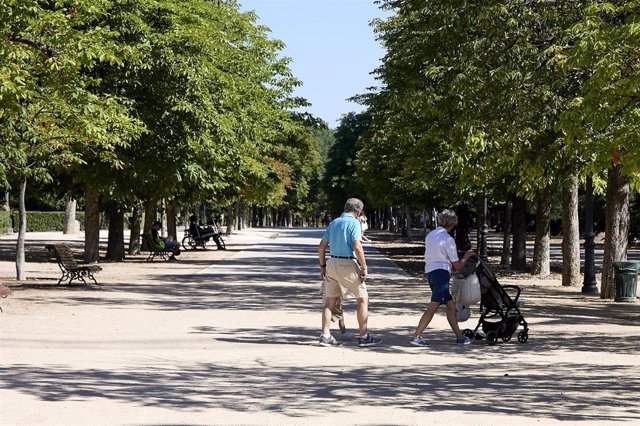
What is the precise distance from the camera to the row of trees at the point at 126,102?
1905 cm

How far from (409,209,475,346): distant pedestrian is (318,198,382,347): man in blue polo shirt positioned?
0.69 m

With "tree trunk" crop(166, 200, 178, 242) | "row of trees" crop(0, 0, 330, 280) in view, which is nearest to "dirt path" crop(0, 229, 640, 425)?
"row of trees" crop(0, 0, 330, 280)

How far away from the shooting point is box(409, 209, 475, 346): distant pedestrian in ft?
45.0

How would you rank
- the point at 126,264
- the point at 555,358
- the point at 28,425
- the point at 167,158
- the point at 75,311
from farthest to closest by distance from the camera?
the point at 126,264 → the point at 167,158 → the point at 75,311 → the point at 555,358 → the point at 28,425

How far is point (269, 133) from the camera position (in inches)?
1791

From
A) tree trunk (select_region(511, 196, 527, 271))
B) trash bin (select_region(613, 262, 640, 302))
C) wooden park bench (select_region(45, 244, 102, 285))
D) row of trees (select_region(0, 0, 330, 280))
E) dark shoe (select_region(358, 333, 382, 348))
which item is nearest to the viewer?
dark shoe (select_region(358, 333, 382, 348))

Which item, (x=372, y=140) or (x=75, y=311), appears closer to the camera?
(x=75, y=311)

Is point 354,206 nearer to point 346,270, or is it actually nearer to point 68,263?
point 346,270

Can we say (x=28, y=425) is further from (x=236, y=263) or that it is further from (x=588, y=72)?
(x=236, y=263)

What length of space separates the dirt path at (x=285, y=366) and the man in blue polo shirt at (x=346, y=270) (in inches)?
12.2

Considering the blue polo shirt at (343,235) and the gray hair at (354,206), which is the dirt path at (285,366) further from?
the gray hair at (354,206)

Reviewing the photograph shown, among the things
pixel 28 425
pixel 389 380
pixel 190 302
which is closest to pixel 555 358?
pixel 389 380

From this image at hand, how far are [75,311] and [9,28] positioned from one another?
4725mm

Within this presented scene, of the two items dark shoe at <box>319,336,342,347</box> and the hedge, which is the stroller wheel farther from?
the hedge
